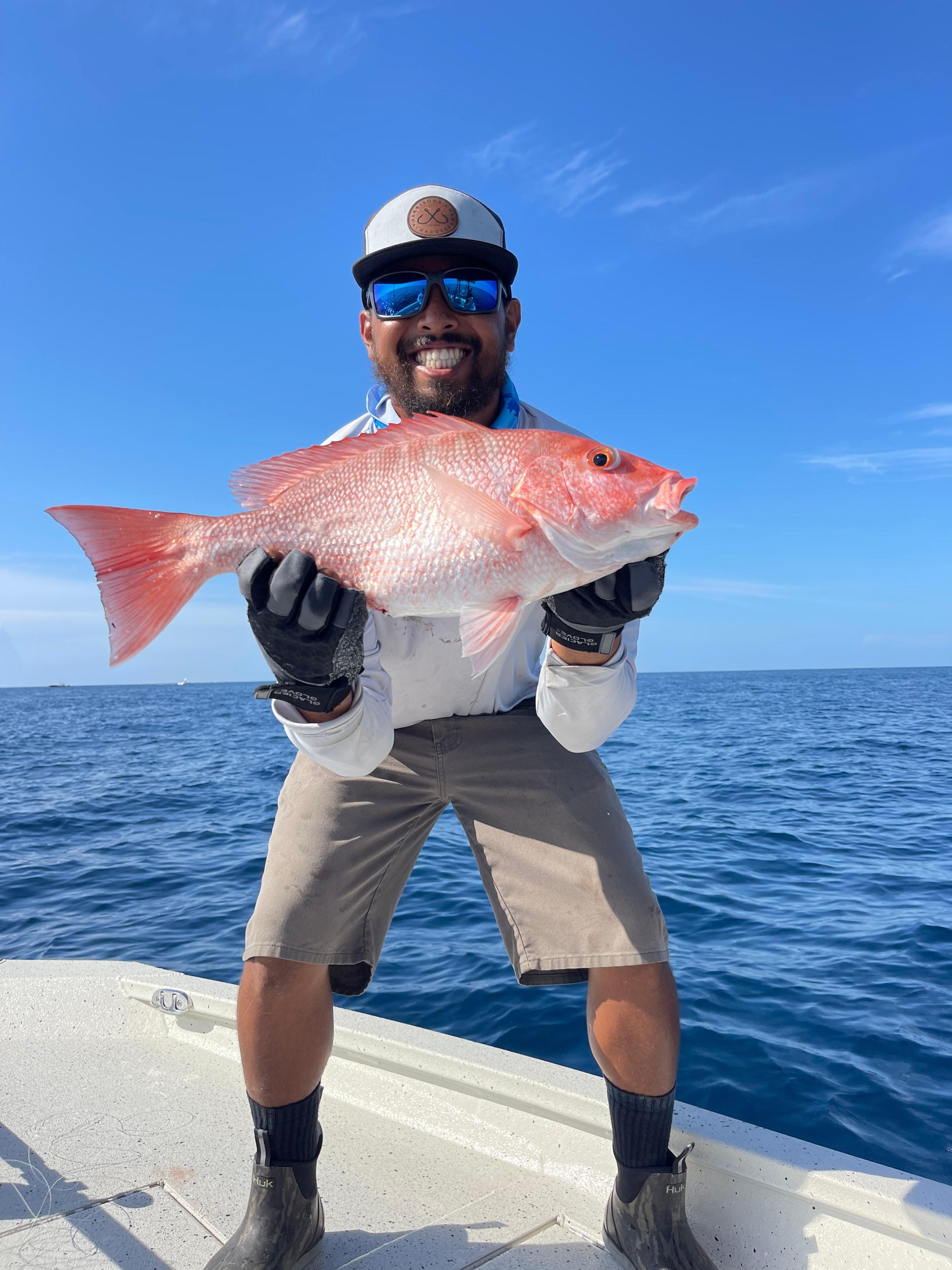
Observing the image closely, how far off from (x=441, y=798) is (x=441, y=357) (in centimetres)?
172

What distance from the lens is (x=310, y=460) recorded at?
2461 millimetres

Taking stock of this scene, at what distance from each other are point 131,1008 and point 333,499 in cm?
328

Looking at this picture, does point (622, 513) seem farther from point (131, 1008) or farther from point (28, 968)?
point (28, 968)

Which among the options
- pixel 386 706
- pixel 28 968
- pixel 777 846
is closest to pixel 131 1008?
pixel 28 968

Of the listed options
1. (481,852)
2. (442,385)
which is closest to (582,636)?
(481,852)

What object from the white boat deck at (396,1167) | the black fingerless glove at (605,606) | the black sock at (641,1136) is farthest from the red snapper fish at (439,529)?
the white boat deck at (396,1167)

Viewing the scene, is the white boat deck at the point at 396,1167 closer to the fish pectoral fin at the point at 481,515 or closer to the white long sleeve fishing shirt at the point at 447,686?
the white long sleeve fishing shirt at the point at 447,686

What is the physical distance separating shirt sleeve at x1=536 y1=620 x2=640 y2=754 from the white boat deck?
1.43 meters

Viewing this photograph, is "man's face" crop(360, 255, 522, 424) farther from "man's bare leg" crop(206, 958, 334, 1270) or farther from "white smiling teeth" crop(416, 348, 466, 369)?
"man's bare leg" crop(206, 958, 334, 1270)

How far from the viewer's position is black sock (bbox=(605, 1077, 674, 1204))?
7.94ft

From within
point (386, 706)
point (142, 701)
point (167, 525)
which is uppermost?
point (167, 525)

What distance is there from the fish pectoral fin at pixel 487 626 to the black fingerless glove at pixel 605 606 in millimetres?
294

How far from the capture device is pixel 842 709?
110ft

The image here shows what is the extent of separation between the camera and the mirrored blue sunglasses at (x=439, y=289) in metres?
3.06
